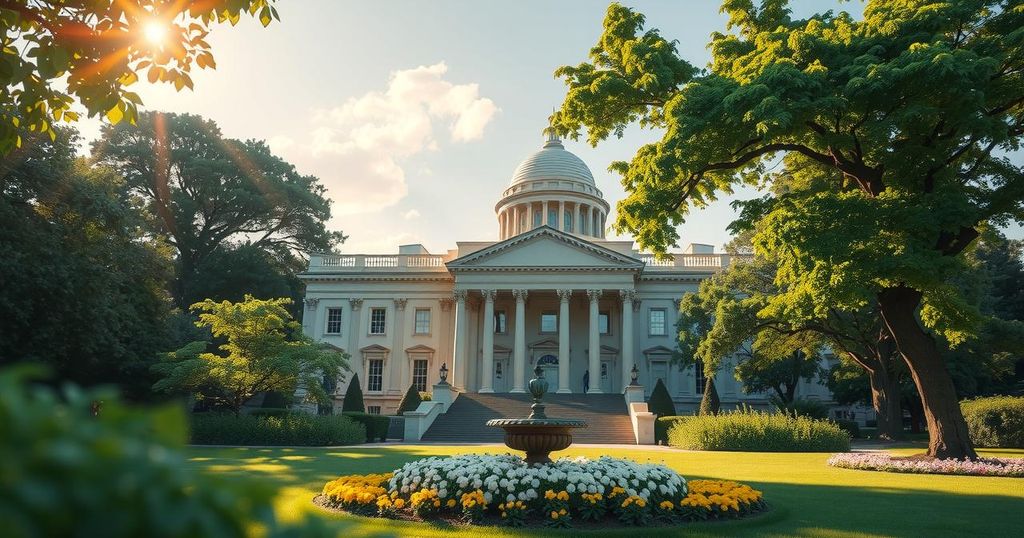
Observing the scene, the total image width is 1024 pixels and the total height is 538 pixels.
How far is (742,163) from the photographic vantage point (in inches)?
716

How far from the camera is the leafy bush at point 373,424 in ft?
115

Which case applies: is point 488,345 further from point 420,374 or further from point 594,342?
point 420,374

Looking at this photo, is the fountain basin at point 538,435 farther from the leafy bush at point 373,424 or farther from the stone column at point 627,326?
the stone column at point 627,326

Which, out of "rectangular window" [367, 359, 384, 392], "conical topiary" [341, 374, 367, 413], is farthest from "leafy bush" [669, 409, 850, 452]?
"rectangular window" [367, 359, 384, 392]

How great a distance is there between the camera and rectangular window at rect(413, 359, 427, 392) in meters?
52.9

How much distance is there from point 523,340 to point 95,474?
47.4 metres

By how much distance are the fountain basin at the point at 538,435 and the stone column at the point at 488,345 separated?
3588 centimetres

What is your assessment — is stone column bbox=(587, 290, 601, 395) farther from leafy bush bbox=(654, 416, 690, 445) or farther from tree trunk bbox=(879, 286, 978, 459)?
tree trunk bbox=(879, 286, 978, 459)

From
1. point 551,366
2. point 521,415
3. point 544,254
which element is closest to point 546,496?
point 521,415

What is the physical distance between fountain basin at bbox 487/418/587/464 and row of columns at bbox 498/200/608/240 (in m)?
53.6

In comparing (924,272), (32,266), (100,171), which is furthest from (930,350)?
(100,171)

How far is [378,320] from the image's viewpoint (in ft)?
179

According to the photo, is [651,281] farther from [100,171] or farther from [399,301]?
[100,171]


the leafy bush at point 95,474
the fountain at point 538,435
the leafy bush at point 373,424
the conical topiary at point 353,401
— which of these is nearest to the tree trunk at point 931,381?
the fountain at point 538,435
